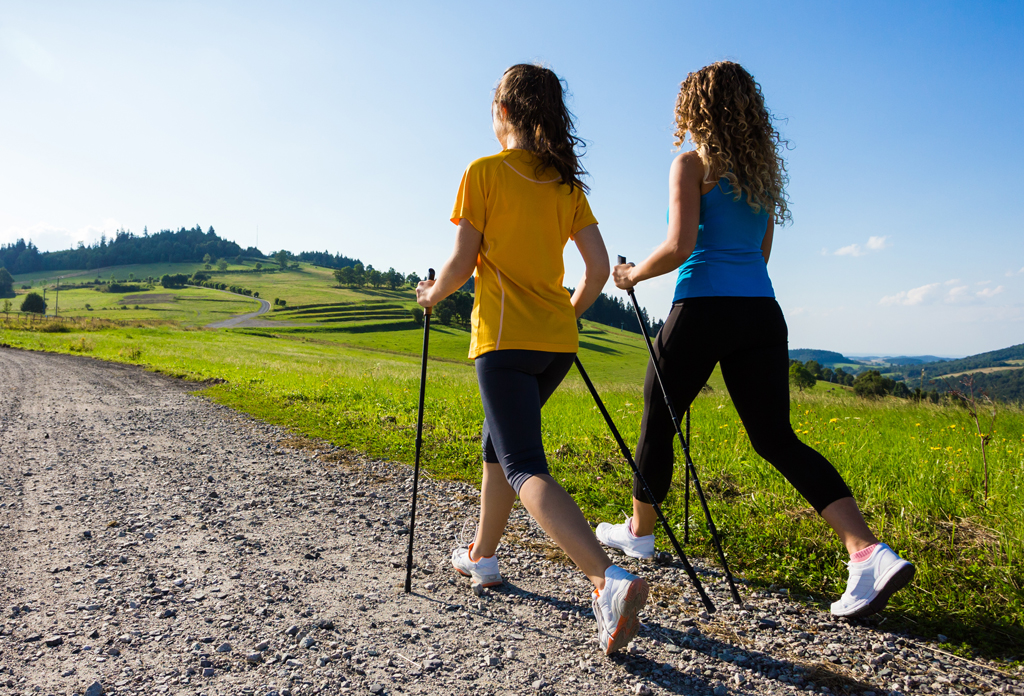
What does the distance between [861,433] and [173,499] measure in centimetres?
715

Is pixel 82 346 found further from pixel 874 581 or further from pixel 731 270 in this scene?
pixel 874 581

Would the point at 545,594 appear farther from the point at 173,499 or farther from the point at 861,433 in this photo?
the point at 861,433

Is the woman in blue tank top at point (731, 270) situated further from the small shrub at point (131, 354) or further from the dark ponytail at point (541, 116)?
the small shrub at point (131, 354)

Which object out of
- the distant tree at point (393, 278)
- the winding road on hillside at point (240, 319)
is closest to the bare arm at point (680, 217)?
the winding road on hillside at point (240, 319)

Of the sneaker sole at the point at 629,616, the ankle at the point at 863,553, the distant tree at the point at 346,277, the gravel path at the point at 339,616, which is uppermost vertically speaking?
the distant tree at the point at 346,277

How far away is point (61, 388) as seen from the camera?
40.7 ft

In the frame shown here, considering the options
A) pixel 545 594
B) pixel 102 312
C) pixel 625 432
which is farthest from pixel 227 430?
pixel 102 312

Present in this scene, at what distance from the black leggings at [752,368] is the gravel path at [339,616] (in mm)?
743

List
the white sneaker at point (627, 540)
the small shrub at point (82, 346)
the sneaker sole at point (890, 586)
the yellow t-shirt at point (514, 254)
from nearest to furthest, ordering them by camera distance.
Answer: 1. the sneaker sole at point (890, 586)
2. the yellow t-shirt at point (514, 254)
3. the white sneaker at point (627, 540)
4. the small shrub at point (82, 346)

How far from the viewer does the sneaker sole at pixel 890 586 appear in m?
2.60

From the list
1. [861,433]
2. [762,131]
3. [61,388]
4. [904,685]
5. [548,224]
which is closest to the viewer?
[904,685]

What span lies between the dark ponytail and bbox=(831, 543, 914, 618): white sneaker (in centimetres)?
237

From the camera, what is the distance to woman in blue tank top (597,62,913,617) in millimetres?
3020

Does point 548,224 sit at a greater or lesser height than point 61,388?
greater
